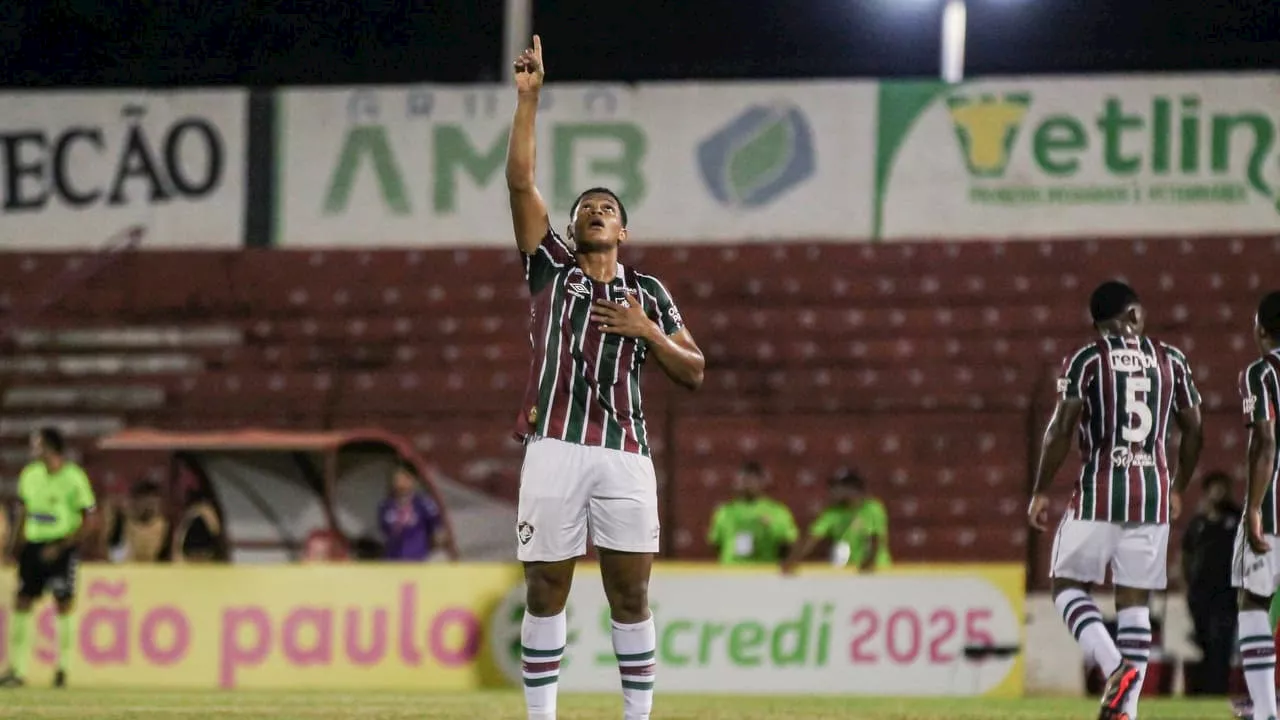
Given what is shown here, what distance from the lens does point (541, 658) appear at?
8.16 m

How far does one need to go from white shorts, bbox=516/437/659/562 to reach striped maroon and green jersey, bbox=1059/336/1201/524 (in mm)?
2661

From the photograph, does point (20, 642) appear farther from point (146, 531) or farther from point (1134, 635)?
point (1134, 635)

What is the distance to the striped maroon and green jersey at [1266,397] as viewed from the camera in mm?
9859

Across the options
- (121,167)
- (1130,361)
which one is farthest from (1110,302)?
(121,167)

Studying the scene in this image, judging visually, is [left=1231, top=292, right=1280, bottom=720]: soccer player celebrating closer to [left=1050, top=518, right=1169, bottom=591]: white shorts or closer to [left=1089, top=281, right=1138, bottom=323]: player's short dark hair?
[left=1050, top=518, right=1169, bottom=591]: white shorts

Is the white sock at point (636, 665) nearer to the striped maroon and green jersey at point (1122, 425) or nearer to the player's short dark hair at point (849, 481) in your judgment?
the striped maroon and green jersey at point (1122, 425)

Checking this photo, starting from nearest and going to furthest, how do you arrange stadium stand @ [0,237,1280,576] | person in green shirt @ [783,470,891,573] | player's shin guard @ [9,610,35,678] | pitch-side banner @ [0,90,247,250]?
player's shin guard @ [9,610,35,678], person in green shirt @ [783,470,891,573], stadium stand @ [0,237,1280,576], pitch-side banner @ [0,90,247,250]

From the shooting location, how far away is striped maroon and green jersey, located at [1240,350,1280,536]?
9.86m

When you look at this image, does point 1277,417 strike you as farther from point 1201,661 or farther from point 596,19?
point 596,19

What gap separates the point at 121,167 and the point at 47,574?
286 inches

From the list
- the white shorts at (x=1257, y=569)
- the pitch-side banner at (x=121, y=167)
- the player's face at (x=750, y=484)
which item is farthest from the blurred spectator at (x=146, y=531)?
the white shorts at (x=1257, y=569)

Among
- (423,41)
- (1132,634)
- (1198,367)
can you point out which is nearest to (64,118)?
(423,41)

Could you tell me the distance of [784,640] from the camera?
1686 centimetres

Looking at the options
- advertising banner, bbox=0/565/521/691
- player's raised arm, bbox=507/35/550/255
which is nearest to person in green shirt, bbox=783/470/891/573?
advertising banner, bbox=0/565/521/691
